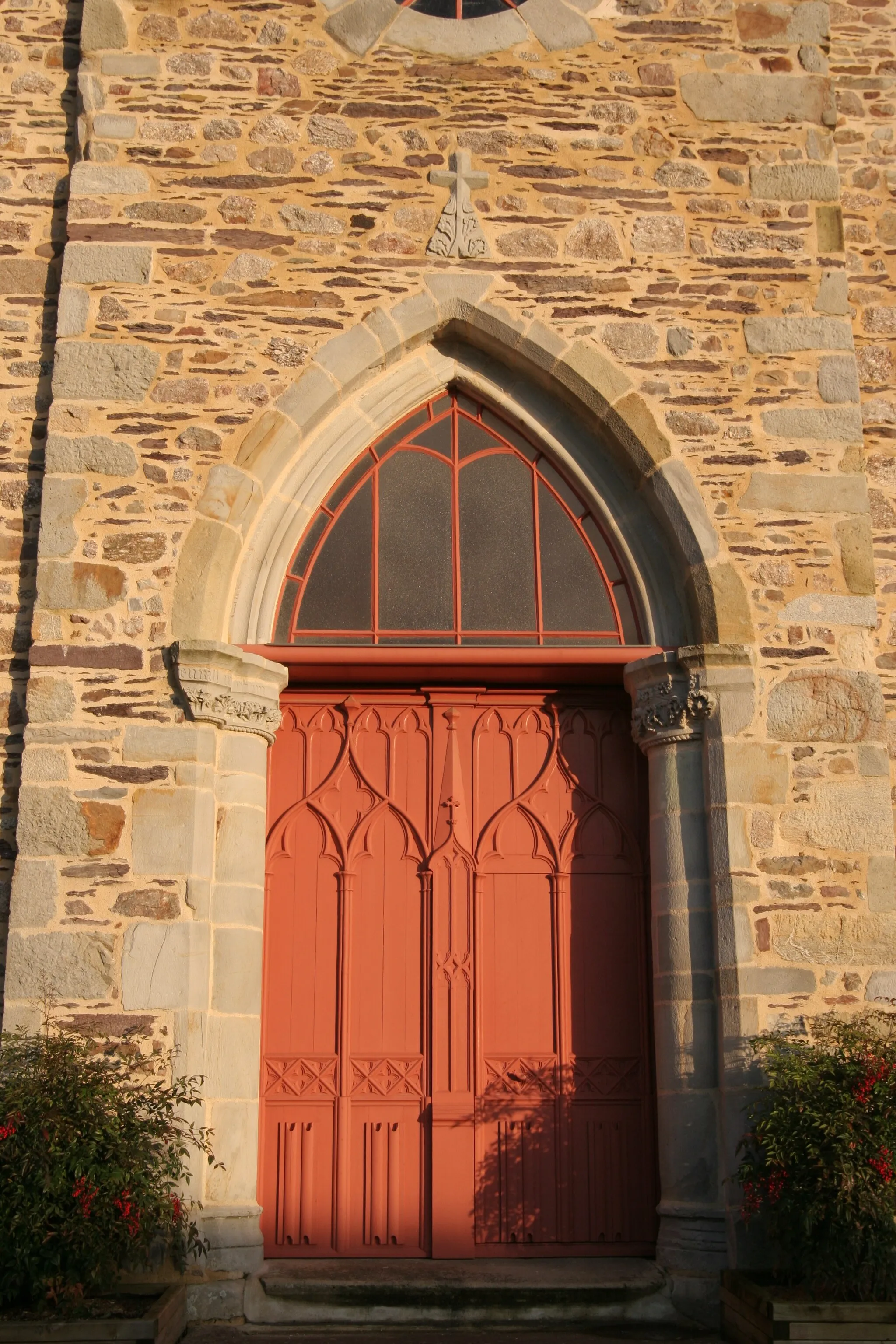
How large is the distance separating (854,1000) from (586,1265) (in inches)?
63.8

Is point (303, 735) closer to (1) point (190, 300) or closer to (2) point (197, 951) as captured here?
(2) point (197, 951)

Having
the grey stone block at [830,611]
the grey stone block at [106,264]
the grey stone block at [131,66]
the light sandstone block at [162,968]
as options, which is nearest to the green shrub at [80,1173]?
the light sandstone block at [162,968]

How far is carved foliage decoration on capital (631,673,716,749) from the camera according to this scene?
6270mm

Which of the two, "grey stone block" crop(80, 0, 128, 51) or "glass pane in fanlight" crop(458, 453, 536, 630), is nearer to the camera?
"glass pane in fanlight" crop(458, 453, 536, 630)

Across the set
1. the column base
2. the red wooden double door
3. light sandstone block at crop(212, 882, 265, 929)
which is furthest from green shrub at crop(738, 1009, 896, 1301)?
light sandstone block at crop(212, 882, 265, 929)

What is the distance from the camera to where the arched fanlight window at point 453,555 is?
6668mm

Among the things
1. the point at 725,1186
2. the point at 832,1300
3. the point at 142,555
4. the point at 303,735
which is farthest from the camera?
the point at 303,735

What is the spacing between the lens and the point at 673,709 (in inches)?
249

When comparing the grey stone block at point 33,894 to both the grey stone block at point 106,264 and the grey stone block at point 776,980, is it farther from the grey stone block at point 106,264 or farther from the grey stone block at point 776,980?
the grey stone block at point 776,980

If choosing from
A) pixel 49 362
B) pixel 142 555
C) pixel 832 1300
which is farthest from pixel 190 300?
pixel 832 1300

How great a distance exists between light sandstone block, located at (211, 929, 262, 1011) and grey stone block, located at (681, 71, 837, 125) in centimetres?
453

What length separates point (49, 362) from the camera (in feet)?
22.3

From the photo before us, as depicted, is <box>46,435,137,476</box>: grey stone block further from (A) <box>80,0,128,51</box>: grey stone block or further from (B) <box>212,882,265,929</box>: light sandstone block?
(A) <box>80,0,128,51</box>: grey stone block

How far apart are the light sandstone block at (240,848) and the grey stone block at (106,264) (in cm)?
254
